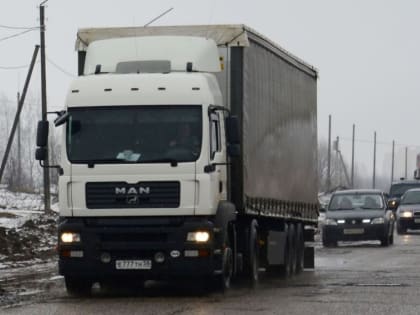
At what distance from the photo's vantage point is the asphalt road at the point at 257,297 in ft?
48.8

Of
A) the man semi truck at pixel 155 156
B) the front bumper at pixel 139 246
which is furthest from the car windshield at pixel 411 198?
the front bumper at pixel 139 246

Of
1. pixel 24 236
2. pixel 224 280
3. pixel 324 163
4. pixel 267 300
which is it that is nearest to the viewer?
pixel 267 300

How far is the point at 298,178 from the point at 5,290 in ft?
23.4

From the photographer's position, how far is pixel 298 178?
23281mm

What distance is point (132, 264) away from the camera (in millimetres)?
16641

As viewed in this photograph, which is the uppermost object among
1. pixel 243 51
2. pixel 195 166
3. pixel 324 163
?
pixel 243 51

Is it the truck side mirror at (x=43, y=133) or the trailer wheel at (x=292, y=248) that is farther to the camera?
the trailer wheel at (x=292, y=248)

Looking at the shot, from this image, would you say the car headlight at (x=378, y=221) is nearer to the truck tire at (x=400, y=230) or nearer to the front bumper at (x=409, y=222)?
the front bumper at (x=409, y=222)

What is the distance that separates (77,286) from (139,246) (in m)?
1.41

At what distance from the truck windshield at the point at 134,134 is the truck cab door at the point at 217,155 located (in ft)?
0.92

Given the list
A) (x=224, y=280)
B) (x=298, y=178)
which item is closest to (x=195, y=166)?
(x=224, y=280)

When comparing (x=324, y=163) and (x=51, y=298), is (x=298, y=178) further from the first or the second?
(x=324, y=163)

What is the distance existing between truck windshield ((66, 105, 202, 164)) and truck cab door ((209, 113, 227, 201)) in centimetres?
28

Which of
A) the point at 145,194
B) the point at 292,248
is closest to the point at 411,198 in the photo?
the point at 292,248
